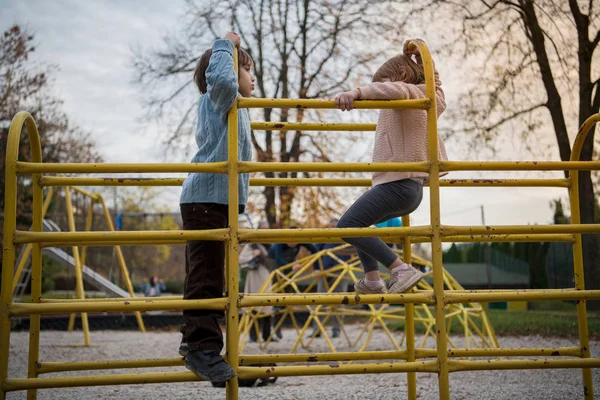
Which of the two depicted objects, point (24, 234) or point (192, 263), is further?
point (192, 263)

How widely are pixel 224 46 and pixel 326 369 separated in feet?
4.42

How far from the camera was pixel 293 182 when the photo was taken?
2.76 metres

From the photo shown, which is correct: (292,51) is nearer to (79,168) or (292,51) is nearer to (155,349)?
(155,349)

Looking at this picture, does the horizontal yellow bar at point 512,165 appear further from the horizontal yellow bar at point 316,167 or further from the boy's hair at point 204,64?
the boy's hair at point 204,64

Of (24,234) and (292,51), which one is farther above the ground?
(292,51)

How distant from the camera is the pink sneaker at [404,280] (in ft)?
8.53

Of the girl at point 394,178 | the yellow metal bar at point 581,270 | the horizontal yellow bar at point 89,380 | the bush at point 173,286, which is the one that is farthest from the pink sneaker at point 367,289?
the bush at point 173,286

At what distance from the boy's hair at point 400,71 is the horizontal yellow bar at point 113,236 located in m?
1.05

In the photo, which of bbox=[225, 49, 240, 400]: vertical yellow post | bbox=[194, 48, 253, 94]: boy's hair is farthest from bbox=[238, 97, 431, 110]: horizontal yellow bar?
bbox=[194, 48, 253, 94]: boy's hair

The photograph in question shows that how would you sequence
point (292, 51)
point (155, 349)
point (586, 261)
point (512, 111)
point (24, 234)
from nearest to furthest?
point (24, 234)
point (155, 349)
point (586, 261)
point (512, 111)
point (292, 51)

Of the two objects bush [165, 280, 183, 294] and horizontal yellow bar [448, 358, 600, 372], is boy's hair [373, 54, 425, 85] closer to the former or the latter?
horizontal yellow bar [448, 358, 600, 372]

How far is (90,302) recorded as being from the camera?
2369 millimetres

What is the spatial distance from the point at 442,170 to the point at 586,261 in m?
6.82

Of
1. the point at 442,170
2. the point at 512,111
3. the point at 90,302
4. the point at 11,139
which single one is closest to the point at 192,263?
the point at 90,302
